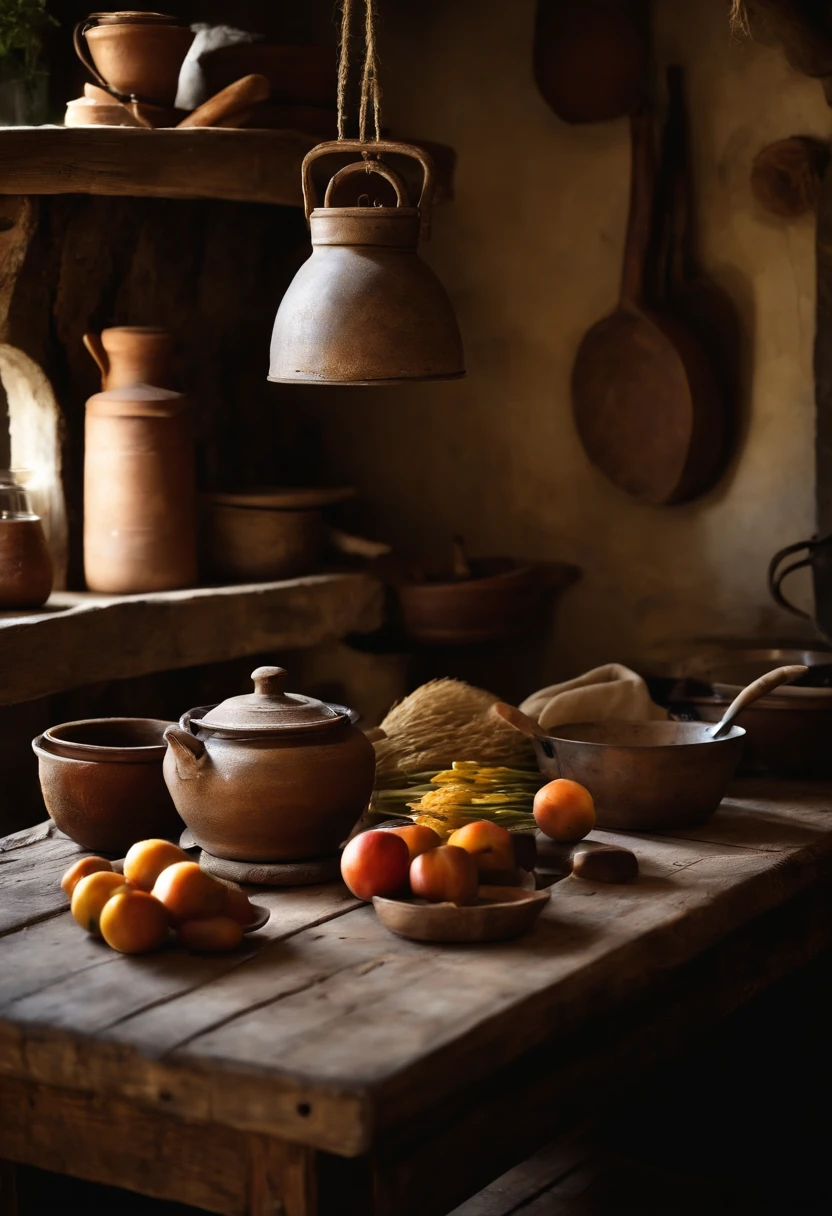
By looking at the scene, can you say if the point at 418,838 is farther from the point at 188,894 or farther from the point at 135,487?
→ the point at 135,487

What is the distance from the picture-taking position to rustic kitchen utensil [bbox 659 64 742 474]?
410cm

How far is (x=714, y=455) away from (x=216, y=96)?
5.30 feet

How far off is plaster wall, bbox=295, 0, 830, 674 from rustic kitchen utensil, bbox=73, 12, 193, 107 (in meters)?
1.09

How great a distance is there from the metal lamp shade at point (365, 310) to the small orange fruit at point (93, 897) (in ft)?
2.60

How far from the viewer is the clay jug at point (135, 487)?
379cm

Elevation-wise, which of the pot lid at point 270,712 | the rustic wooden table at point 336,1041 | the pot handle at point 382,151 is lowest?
the rustic wooden table at point 336,1041

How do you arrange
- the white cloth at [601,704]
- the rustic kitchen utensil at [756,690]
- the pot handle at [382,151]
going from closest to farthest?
1. the pot handle at [382,151]
2. the rustic kitchen utensil at [756,690]
3. the white cloth at [601,704]

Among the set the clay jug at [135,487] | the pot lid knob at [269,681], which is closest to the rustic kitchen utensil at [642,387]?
the clay jug at [135,487]

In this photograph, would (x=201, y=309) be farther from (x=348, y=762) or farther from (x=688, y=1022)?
(x=688, y=1022)

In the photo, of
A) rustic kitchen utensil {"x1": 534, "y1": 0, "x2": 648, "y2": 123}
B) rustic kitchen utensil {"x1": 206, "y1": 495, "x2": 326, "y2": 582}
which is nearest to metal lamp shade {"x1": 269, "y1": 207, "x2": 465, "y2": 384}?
rustic kitchen utensil {"x1": 206, "y1": 495, "x2": 326, "y2": 582}

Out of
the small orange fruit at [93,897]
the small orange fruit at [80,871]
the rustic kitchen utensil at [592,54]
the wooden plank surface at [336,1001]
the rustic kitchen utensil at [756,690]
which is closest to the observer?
the wooden plank surface at [336,1001]

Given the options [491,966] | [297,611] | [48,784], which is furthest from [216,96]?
[491,966]

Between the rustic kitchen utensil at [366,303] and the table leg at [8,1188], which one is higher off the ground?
the rustic kitchen utensil at [366,303]

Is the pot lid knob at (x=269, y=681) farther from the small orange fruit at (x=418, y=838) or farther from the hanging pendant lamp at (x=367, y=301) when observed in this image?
the hanging pendant lamp at (x=367, y=301)
